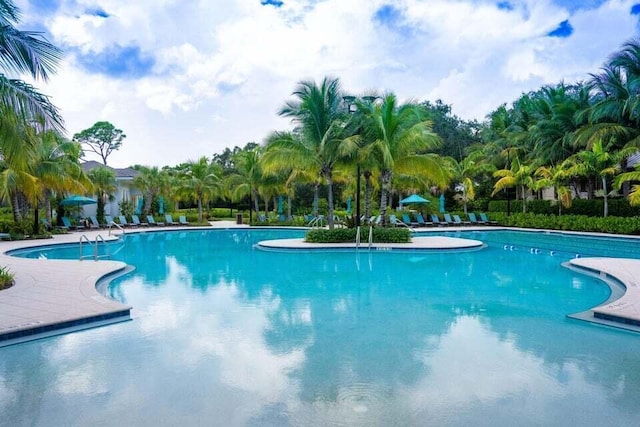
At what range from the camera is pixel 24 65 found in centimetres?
781

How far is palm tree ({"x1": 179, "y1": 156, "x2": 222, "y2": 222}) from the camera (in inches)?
1213

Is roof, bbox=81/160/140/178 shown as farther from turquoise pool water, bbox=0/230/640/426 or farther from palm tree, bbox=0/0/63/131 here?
palm tree, bbox=0/0/63/131

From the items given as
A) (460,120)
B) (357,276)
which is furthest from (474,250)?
(460,120)

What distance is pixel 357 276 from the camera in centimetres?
1109

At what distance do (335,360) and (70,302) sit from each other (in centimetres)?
457

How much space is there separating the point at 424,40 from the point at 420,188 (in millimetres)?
12599

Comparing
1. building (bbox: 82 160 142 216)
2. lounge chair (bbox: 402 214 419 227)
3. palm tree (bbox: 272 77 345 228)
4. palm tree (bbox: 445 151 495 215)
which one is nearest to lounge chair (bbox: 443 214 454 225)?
lounge chair (bbox: 402 214 419 227)

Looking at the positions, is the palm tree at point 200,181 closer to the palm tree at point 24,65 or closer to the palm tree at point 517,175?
the palm tree at point 517,175

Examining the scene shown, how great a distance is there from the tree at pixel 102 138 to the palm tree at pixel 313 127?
160ft

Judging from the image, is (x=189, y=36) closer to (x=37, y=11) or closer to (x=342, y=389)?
(x=37, y=11)

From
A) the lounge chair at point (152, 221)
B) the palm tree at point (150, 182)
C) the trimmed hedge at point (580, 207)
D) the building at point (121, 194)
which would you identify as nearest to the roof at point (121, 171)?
the building at point (121, 194)

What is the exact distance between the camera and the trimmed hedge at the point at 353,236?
56.9ft

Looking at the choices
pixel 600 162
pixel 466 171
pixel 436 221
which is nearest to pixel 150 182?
pixel 436 221

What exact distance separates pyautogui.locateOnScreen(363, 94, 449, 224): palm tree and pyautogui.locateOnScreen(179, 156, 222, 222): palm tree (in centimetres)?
1625
